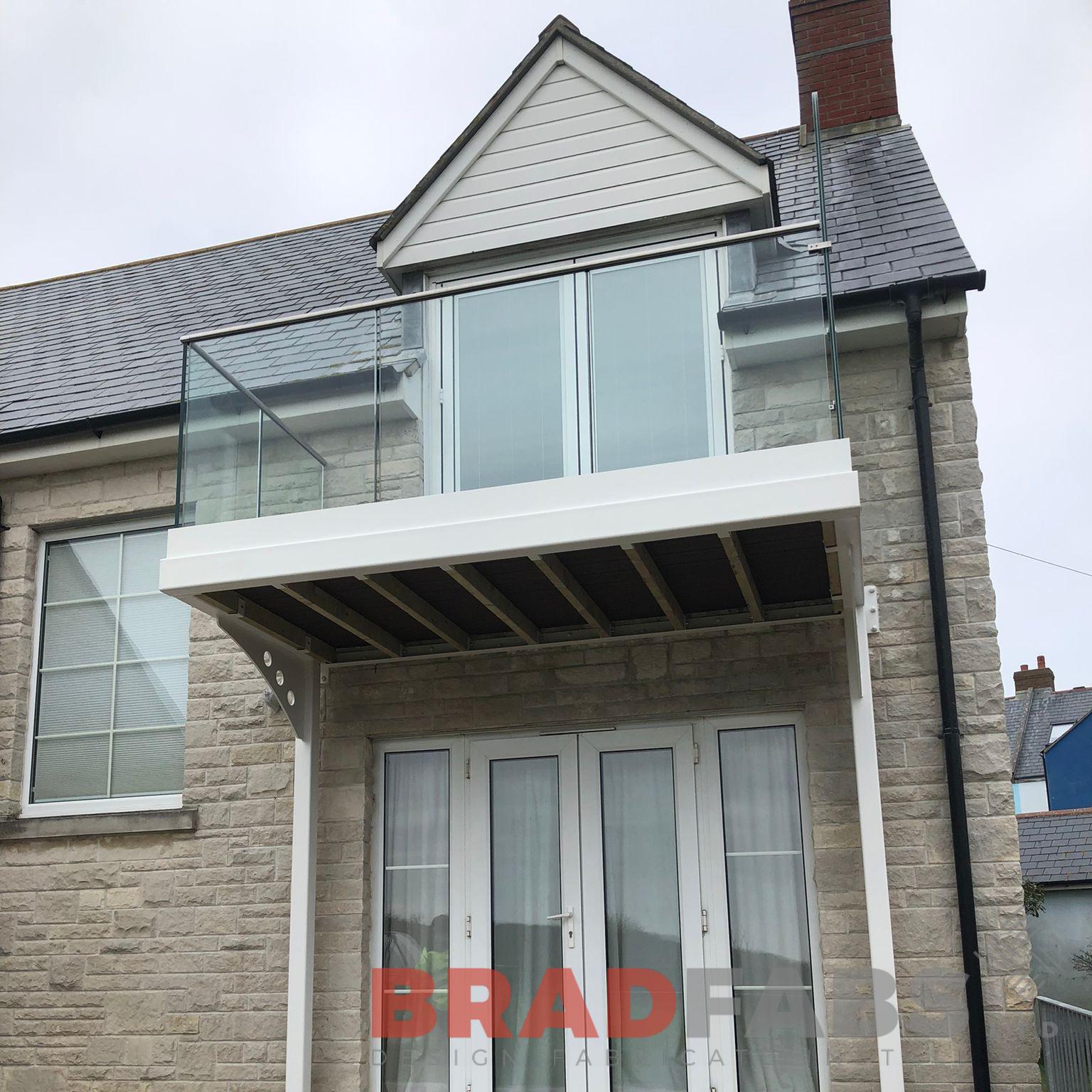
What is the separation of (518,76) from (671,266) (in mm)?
2576

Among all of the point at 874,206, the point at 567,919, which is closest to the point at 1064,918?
the point at 874,206

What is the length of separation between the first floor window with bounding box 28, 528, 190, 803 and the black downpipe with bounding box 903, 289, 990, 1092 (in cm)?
468

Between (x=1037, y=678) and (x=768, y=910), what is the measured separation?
29485mm

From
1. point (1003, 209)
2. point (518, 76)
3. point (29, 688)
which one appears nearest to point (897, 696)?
point (518, 76)

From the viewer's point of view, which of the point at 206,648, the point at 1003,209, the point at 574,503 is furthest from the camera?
the point at 1003,209

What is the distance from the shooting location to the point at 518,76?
7746 mm

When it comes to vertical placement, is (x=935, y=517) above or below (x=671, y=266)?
below

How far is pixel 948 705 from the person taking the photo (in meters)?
6.09

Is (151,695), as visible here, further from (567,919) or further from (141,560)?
(567,919)

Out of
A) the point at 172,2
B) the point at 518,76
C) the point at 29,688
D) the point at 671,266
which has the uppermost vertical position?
the point at 172,2

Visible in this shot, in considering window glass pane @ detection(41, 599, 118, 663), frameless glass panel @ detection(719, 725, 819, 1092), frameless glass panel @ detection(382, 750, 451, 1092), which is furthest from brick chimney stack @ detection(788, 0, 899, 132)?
window glass pane @ detection(41, 599, 118, 663)

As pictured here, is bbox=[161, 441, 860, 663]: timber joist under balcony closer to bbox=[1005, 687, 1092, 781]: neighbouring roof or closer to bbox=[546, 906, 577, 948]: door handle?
bbox=[546, 906, 577, 948]: door handle

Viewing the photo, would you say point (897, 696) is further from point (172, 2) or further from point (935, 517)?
point (172, 2)

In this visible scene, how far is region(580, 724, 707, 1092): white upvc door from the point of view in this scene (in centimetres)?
624
